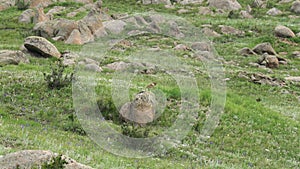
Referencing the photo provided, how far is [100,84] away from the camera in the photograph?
2042 centimetres

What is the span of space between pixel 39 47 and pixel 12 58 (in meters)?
3.45

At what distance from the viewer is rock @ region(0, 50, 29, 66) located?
25391mm

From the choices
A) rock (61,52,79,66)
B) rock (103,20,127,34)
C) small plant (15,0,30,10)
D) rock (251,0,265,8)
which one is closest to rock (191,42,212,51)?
rock (103,20,127,34)

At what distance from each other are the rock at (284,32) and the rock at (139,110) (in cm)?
2548

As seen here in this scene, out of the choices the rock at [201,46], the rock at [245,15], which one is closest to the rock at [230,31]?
the rock at [201,46]

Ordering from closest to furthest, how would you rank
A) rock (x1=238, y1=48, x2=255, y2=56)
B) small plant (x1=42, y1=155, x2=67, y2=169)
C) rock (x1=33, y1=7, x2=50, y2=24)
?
small plant (x1=42, y1=155, x2=67, y2=169), rock (x1=238, y1=48, x2=255, y2=56), rock (x1=33, y1=7, x2=50, y2=24)

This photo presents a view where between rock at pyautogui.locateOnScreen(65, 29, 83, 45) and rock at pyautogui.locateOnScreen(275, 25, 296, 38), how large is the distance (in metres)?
17.4

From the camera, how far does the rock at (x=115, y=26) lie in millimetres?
38447

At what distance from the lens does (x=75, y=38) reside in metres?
35.8

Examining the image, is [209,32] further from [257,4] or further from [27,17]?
[27,17]

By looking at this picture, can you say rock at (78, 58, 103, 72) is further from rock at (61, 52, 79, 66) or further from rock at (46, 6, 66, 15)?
rock at (46, 6, 66, 15)

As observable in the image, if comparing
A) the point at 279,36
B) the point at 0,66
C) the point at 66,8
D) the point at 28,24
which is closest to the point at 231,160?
the point at 0,66

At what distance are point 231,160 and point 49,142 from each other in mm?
5883

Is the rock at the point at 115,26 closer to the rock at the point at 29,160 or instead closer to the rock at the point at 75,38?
the rock at the point at 75,38
